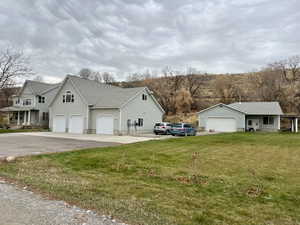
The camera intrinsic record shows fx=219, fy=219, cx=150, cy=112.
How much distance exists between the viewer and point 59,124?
27875 mm

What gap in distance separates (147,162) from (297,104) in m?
43.2

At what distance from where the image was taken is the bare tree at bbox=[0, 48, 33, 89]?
89.3 ft

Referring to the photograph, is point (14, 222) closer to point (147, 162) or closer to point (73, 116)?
point (147, 162)

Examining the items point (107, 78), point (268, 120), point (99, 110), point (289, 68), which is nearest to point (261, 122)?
point (268, 120)

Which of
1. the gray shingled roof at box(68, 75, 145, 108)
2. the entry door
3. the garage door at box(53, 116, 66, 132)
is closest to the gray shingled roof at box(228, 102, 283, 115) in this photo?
the entry door

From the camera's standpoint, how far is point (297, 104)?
41.6m

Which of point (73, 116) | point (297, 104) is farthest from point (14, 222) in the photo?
point (297, 104)

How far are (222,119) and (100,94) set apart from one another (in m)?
17.8

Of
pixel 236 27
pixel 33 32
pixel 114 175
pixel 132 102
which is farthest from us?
pixel 132 102

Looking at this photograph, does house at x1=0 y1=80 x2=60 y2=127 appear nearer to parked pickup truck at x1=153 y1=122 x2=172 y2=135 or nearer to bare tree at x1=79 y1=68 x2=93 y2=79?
parked pickup truck at x1=153 y1=122 x2=172 y2=135

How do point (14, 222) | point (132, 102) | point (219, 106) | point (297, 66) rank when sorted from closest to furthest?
point (14, 222) → point (132, 102) → point (219, 106) → point (297, 66)

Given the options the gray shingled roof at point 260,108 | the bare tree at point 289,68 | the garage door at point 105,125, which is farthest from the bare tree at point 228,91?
the garage door at point 105,125

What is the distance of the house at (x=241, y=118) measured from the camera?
31.3m

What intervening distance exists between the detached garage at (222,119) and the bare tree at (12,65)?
25083 millimetres
